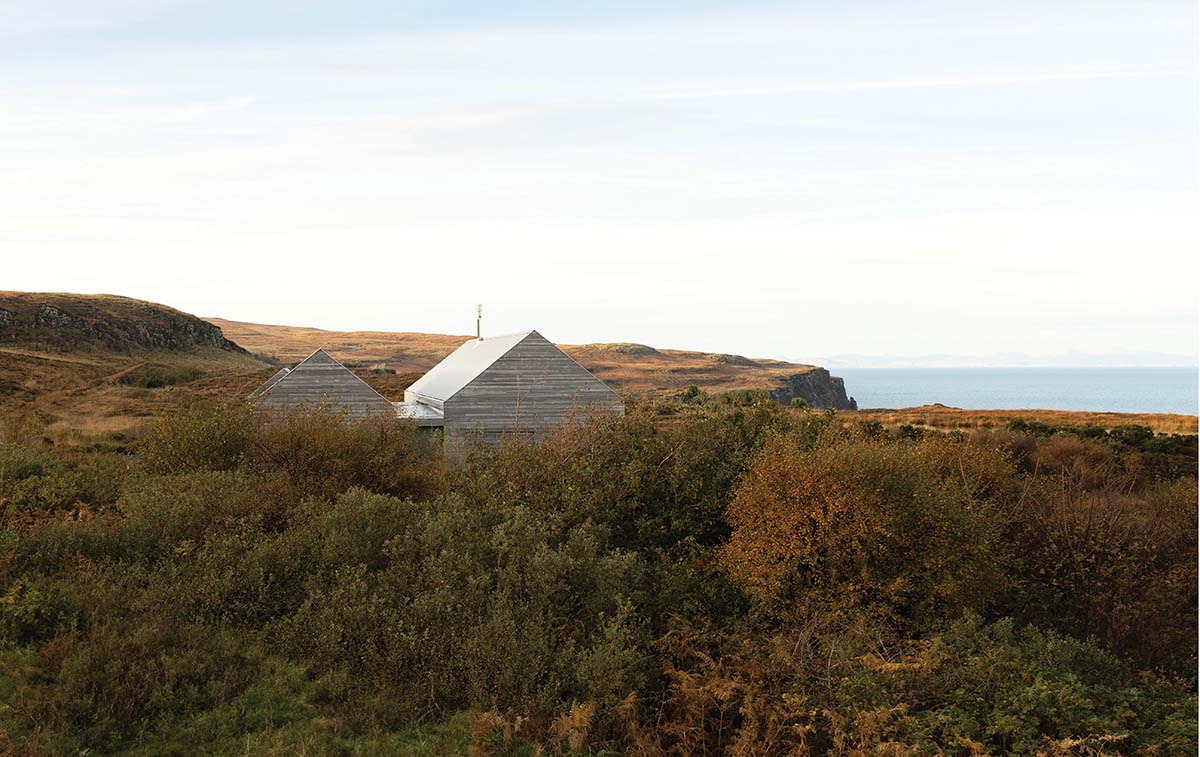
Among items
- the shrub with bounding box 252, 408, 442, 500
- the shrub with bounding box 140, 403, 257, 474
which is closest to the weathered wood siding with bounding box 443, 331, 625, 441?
the shrub with bounding box 252, 408, 442, 500

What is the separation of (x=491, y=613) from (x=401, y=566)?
1.77 metres

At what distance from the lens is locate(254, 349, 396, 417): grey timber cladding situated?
91.6 ft

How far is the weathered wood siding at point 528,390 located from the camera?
29.9 m

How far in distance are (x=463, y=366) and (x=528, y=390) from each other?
5094 mm

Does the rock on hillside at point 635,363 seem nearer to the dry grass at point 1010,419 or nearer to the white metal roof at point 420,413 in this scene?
the dry grass at point 1010,419

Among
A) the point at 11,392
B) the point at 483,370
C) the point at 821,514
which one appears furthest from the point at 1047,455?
the point at 11,392

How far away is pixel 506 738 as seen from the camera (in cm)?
884

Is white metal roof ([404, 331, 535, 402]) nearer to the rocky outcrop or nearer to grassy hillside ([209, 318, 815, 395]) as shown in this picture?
the rocky outcrop

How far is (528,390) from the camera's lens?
30.1 metres

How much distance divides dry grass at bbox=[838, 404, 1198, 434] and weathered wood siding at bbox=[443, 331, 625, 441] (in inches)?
862

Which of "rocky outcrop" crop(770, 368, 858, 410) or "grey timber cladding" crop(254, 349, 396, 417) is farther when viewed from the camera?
→ "rocky outcrop" crop(770, 368, 858, 410)

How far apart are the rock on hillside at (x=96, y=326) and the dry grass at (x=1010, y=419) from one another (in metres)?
78.0

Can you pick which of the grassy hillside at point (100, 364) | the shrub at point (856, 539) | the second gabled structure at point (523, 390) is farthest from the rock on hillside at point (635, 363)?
the shrub at point (856, 539)

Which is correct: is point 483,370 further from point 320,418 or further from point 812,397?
point 812,397
